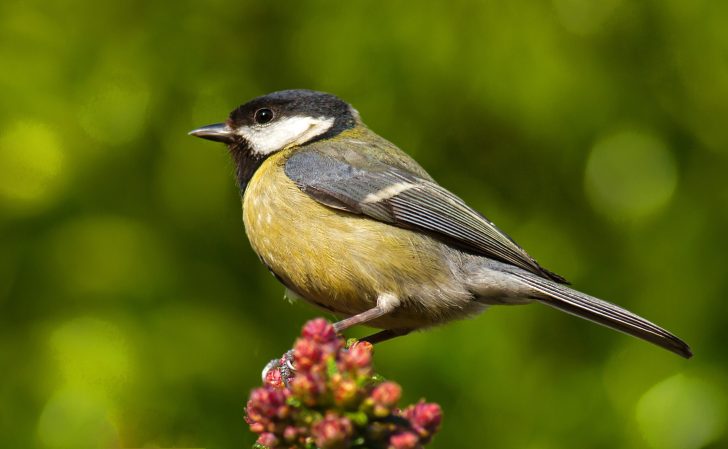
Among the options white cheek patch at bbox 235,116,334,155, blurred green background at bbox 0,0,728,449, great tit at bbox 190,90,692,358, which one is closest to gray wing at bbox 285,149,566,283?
great tit at bbox 190,90,692,358

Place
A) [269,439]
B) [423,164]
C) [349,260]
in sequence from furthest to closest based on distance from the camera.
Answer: [423,164] → [349,260] → [269,439]

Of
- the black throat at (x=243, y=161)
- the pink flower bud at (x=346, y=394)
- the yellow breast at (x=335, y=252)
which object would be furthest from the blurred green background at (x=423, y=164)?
the pink flower bud at (x=346, y=394)

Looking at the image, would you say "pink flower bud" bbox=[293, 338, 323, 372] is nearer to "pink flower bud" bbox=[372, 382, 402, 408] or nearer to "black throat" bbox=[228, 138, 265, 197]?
"pink flower bud" bbox=[372, 382, 402, 408]

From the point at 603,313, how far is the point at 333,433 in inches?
49.0

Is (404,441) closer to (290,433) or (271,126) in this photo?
(290,433)

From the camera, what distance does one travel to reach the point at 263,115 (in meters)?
2.79

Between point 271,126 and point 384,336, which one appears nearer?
point 384,336

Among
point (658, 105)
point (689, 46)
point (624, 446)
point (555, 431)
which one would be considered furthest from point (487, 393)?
point (689, 46)

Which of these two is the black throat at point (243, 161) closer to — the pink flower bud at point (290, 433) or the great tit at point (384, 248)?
the great tit at point (384, 248)

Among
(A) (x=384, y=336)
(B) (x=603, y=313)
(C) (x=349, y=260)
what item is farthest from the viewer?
(A) (x=384, y=336)

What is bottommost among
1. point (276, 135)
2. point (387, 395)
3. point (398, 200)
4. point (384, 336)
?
point (387, 395)

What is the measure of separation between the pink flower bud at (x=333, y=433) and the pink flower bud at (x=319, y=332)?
119 millimetres

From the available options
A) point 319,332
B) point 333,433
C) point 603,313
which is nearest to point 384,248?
point 603,313

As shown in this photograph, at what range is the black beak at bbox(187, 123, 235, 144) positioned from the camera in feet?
9.03
